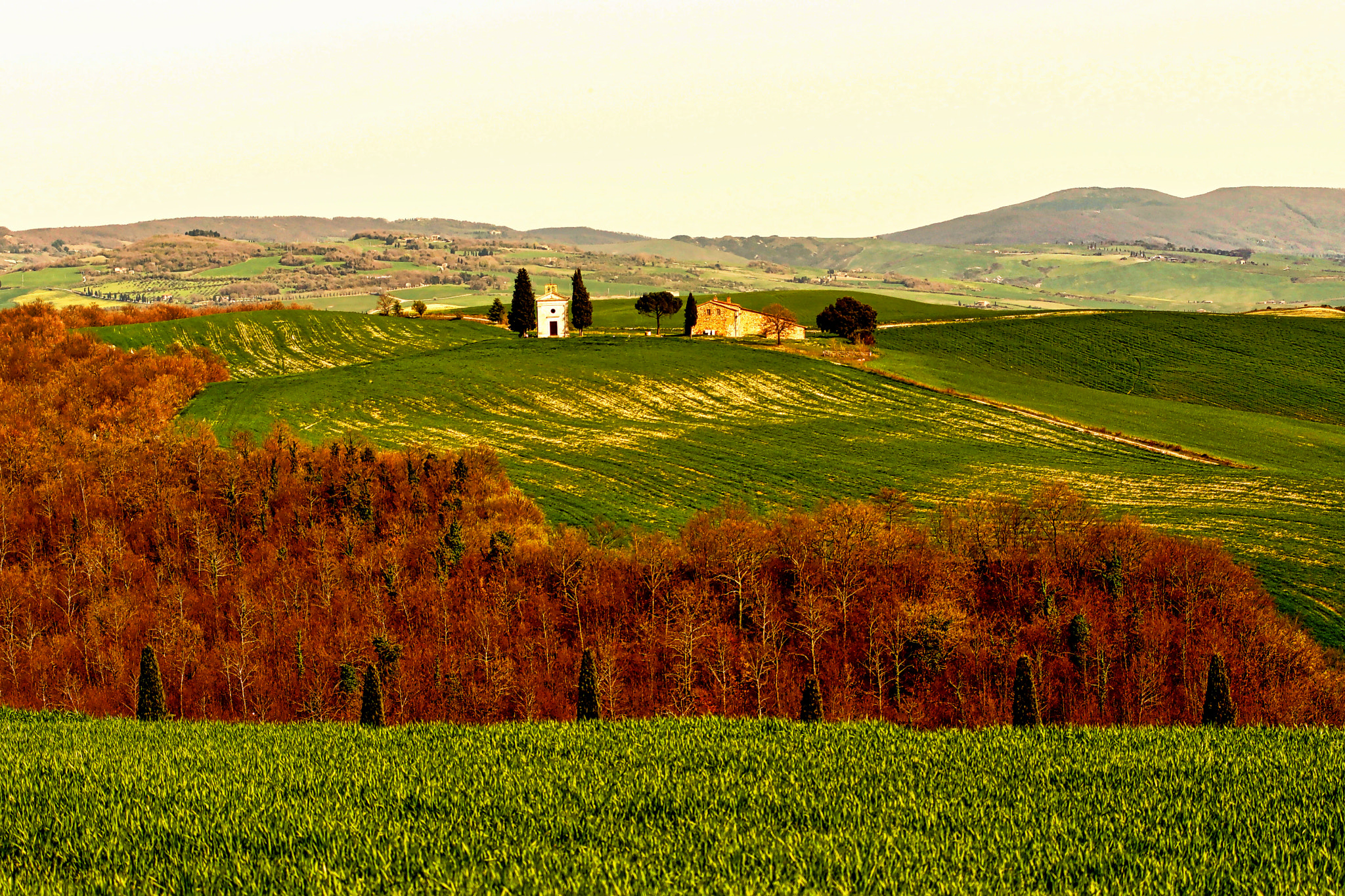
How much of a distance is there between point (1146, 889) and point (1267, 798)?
6.55 m

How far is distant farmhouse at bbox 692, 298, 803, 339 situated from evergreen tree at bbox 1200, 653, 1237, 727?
438 feet

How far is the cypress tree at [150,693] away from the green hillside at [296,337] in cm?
11283

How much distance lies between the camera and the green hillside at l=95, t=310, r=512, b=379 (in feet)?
493

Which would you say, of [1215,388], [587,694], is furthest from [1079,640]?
[1215,388]

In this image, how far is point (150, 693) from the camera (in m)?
38.1

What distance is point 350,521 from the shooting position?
236 ft

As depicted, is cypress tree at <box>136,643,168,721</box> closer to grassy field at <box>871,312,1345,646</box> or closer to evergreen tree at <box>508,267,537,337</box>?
grassy field at <box>871,312,1345,646</box>

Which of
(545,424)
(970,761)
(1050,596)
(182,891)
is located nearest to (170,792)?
(182,891)

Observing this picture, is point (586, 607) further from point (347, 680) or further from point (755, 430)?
point (755, 430)

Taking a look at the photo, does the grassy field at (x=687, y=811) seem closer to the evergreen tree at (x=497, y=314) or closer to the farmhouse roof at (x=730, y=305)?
the farmhouse roof at (x=730, y=305)

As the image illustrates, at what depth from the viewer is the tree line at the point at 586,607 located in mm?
50938

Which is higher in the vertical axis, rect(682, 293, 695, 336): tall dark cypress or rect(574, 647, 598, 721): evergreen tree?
rect(682, 293, 695, 336): tall dark cypress

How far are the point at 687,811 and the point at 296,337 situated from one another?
164016 millimetres

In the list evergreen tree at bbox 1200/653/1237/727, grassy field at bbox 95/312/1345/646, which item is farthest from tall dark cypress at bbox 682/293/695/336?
evergreen tree at bbox 1200/653/1237/727
